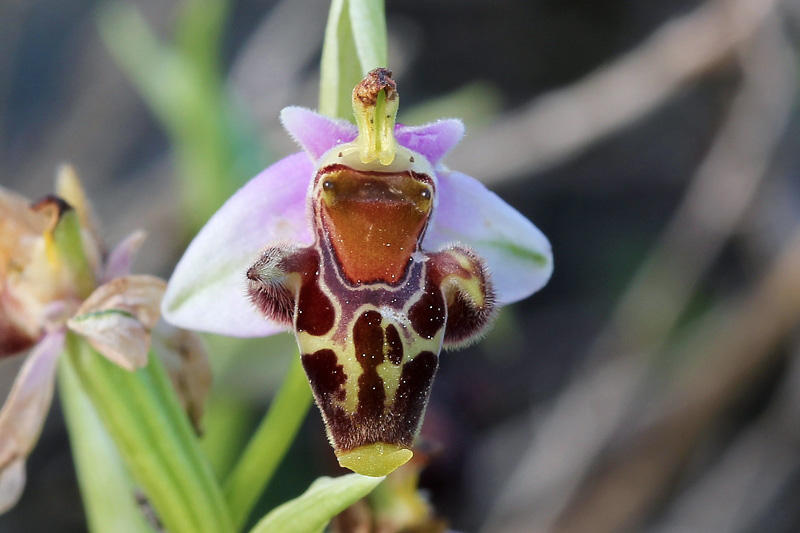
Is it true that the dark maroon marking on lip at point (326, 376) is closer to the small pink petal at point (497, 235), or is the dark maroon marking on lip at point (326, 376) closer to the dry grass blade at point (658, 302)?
the small pink petal at point (497, 235)

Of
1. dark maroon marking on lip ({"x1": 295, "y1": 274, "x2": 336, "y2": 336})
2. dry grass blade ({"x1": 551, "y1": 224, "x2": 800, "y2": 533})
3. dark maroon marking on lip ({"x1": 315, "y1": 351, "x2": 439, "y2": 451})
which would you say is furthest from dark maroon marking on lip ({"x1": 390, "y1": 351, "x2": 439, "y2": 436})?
dry grass blade ({"x1": 551, "y1": 224, "x2": 800, "y2": 533})

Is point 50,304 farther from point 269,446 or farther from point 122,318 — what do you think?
point 269,446

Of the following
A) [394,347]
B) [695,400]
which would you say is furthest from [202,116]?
[695,400]

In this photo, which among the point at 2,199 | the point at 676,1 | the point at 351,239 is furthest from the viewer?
the point at 676,1

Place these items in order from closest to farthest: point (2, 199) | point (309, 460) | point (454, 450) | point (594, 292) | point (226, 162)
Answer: point (2, 199) < point (226, 162) < point (454, 450) < point (309, 460) < point (594, 292)

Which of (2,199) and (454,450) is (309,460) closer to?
(454,450)

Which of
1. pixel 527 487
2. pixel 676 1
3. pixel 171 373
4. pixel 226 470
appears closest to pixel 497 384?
pixel 527 487

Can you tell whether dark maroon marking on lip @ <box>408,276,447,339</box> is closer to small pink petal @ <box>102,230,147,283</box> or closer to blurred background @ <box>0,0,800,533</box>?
small pink petal @ <box>102,230,147,283</box>
